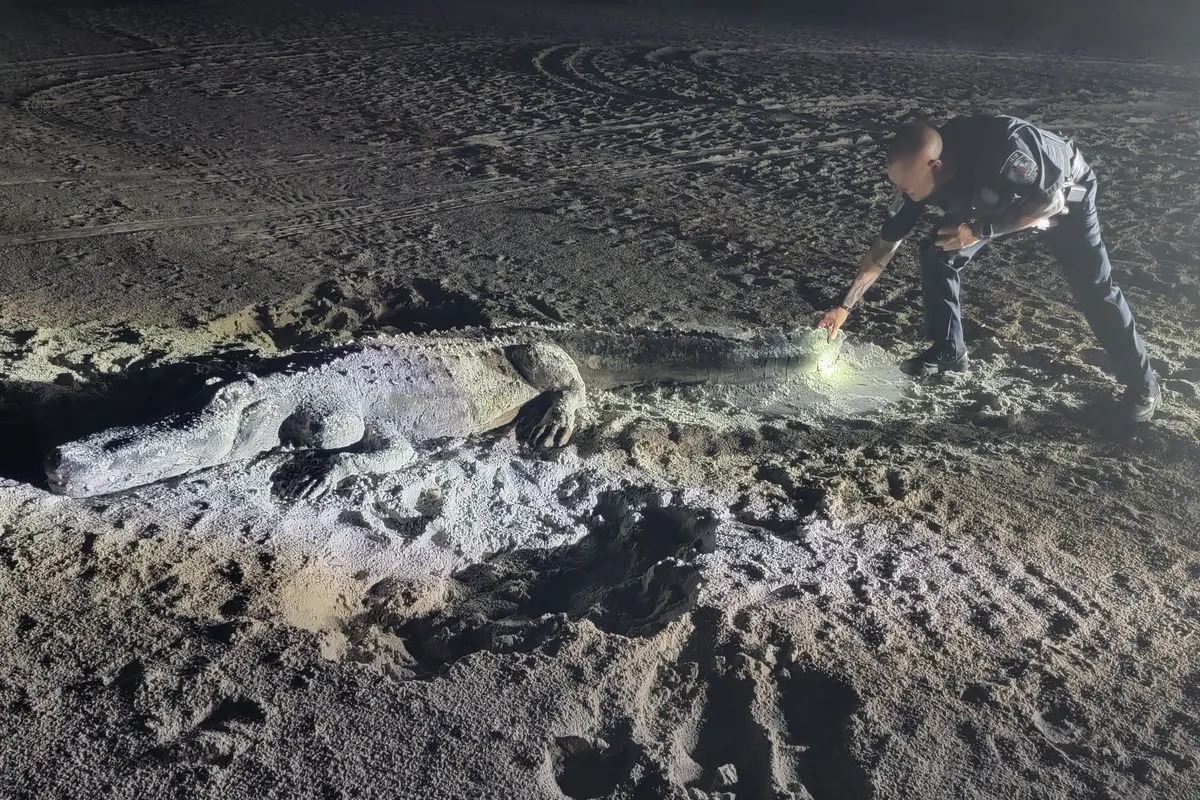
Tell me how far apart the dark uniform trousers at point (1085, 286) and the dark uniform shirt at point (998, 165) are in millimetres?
238

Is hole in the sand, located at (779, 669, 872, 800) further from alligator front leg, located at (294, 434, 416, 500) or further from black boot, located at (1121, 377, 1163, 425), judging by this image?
black boot, located at (1121, 377, 1163, 425)

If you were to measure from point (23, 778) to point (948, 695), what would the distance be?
2.55 m

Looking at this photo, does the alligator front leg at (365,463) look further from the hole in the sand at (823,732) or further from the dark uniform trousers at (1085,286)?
the dark uniform trousers at (1085,286)

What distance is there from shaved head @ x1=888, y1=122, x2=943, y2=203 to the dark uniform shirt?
0.43 feet

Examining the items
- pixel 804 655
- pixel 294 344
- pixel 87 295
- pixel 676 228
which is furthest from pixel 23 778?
pixel 676 228

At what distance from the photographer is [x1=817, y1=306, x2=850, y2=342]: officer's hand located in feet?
16.2

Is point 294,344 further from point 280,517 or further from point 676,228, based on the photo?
point 676,228

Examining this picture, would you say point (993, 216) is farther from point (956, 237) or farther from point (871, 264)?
point (871, 264)

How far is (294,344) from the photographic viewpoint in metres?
4.82

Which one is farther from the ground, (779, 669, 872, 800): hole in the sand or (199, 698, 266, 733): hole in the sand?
(199, 698, 266, 733): hole in the sand

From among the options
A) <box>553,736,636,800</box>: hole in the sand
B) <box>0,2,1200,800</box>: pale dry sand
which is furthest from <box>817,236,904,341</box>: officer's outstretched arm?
<box>553,736,636,800</box>: hole in the sand

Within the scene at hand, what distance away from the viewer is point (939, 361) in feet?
16.3

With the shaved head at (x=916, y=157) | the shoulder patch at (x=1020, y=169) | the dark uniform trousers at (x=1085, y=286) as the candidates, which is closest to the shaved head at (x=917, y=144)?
the shaved head at (x=916, y=157)

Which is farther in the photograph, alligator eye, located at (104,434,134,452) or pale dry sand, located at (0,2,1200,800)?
alligator eye, located at (104,434,134,452)
